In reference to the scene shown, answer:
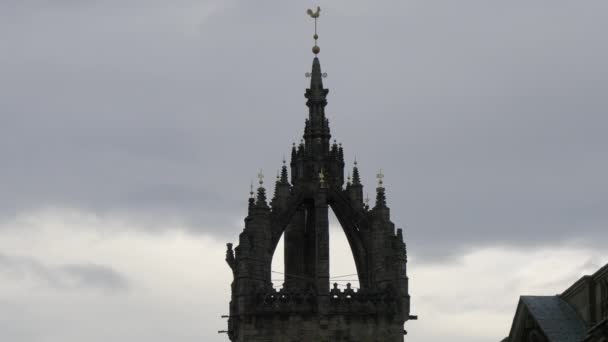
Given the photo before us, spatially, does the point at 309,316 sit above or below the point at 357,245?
below

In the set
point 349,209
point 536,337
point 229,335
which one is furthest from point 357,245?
point 536,337

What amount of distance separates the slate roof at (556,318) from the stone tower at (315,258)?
3405 cm

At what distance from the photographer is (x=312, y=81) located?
98062 mm

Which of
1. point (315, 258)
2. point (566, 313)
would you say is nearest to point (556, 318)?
point (566, 313)

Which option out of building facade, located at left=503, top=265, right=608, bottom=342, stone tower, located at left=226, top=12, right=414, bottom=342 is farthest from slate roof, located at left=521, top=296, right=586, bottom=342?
stone tower, located at left=226, top=12, right=414, bottom=342

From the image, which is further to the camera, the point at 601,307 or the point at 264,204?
the point at 264,204

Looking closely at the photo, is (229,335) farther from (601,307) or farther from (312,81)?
(601,307)

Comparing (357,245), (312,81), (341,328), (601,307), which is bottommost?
(601,307)

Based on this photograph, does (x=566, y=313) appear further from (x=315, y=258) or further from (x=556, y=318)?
(x=315, y=258)

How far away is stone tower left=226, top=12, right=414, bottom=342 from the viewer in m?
87.8

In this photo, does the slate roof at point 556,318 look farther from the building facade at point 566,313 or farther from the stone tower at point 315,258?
the stone tower at point 315,258

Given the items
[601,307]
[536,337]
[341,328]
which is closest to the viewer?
[601,307]

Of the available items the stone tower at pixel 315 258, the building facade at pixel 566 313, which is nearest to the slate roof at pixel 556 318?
the building facade at pixel 566 313

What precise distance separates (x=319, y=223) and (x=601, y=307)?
1649 inches
